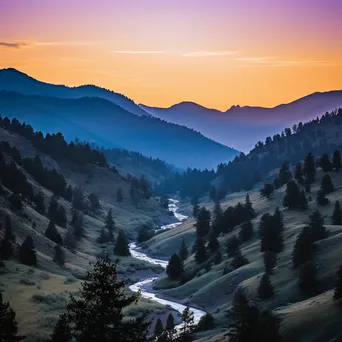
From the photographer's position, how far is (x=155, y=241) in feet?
550

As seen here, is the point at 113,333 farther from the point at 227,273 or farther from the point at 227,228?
the point at 227,228

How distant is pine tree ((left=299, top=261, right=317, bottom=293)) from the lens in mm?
73644

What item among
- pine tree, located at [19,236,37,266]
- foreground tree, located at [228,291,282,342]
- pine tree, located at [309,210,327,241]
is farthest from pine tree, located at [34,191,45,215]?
foreground tree, located at [228,291,282,342]

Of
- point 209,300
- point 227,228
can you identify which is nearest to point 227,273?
point 209,300

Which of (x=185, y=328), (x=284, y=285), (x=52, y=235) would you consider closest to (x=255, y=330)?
(x=185, y=328)

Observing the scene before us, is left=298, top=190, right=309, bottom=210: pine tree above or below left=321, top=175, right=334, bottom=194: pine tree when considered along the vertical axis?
below

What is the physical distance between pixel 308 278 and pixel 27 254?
56164 millimetres

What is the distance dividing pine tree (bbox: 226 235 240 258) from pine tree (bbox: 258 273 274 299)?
32413 mm

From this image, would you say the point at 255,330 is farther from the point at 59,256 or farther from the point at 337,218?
the point at 59,256

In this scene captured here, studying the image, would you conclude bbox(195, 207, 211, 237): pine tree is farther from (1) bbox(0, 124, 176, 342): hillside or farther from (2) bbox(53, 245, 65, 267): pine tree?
(2) bbox(53, 245, 65, 267): pine tree

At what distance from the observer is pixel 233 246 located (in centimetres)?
11456

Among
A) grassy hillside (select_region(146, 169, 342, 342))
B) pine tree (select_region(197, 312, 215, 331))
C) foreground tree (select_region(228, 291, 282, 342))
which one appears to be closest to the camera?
→ foreground tree (select_region(228, 291, 282, 342))

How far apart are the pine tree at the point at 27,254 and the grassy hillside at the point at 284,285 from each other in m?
27.3

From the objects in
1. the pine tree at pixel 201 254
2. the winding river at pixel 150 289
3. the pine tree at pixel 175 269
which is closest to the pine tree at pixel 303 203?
the pine tree at pixel 201 254
